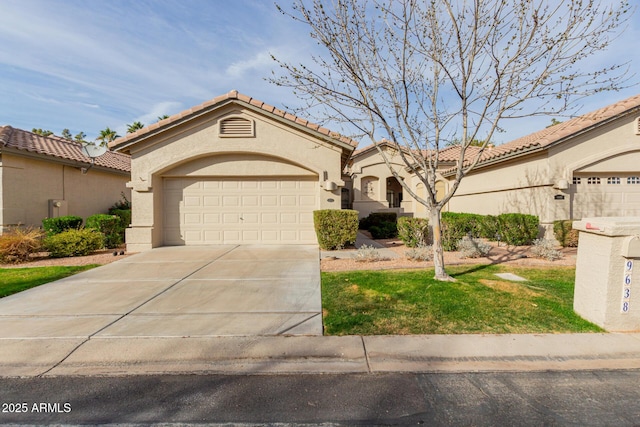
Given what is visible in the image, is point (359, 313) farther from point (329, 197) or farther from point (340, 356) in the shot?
point (329, 197)

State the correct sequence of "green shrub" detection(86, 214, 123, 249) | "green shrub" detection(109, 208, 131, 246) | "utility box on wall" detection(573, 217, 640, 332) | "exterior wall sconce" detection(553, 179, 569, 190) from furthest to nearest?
1. "green shrub" detection(109, 208, 131, 246)
2. "green shrub" detection(86, 214, 123, 249)
3. "exterior wall sconce" detection(553, 179, 569, 190)
4. "utility box on wall" detection(573, 217, 640, 332)

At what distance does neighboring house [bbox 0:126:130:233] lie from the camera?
35.8 feet

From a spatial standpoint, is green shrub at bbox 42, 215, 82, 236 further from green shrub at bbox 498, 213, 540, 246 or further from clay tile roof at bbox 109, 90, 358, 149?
green shrub at bbox 498, 213, 540, 246

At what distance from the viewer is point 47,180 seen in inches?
486

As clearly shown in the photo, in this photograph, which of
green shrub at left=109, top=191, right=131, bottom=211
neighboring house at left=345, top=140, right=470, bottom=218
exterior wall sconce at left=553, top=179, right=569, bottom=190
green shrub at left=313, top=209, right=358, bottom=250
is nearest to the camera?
green shrub at left=313, top=209, right=358, bottom=250

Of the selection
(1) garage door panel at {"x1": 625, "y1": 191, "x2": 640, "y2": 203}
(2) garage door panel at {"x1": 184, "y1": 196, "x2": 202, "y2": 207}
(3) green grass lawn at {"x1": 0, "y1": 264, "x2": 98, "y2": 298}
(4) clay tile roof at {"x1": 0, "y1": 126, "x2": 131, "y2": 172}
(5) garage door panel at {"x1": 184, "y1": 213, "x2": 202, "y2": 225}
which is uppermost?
(4) clay tile roof at {"x1": 0, "y1": 126, "x2": 131, "y2": 172}

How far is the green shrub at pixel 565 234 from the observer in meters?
10.3

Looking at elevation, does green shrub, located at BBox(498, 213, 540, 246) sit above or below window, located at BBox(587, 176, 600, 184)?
below

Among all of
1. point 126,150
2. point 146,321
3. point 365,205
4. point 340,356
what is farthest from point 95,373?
point 365,205

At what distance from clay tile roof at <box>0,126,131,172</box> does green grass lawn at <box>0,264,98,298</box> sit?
5.48 metres

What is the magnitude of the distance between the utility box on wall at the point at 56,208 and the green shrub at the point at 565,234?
18448mm

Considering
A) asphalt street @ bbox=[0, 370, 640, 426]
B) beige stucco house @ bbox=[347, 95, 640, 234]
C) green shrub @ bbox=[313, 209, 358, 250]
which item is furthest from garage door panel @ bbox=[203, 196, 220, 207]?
beige stucco house @ bbox=[347, 95, 640, 234]

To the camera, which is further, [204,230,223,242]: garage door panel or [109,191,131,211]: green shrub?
[109,191,131,211]: green shrub

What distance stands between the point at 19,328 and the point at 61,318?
0.47m
